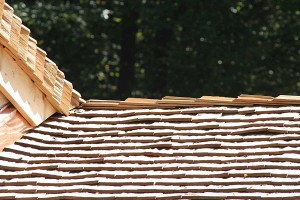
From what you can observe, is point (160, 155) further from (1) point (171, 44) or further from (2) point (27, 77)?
(1) point (171, 44)

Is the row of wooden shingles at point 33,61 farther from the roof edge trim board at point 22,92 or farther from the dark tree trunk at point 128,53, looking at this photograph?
the dark tree trunk at point 128,53

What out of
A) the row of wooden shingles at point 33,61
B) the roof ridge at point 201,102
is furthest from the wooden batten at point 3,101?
the roof ridge at point 201,102

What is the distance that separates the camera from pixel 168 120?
381 inches

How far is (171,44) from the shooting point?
31.0m

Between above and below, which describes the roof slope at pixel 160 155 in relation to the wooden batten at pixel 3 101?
below

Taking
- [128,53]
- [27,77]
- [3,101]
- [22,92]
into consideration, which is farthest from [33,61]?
[128,53]

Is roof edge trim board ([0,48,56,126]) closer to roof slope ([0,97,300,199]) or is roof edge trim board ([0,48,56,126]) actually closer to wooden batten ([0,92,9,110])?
wooden batten ([0,92,9,110])

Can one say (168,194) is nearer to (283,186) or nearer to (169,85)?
(283,186)

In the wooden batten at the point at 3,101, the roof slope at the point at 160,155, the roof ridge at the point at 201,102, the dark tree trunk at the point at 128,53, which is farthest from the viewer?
the dark tree trunk at the point at 128,53

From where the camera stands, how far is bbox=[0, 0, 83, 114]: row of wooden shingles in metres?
9.30

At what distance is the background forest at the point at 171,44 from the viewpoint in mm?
28719

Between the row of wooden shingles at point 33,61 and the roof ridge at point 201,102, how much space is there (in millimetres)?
368

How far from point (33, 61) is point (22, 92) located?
0.33 m

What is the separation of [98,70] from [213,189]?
78.3 ft
